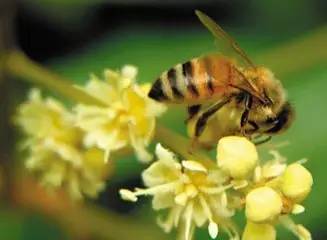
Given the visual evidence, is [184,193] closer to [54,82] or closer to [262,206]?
[262,206]

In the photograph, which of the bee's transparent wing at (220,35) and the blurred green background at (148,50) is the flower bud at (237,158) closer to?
the bee's transparent wing at (220,35)

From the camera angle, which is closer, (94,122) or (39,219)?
(94,122)

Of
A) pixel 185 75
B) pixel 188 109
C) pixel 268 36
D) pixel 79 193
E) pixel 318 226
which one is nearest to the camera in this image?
pixel 185 75

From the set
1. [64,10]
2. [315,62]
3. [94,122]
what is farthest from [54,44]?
[94,122]

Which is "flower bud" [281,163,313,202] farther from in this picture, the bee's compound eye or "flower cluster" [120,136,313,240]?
the bee's compound eye

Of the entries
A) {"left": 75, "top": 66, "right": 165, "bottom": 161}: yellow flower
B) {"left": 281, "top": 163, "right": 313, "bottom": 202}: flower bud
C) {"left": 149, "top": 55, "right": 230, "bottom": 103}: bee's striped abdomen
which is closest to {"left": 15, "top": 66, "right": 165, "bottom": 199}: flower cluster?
{"left": 75, "top": 66, "right": 165, "bottom": 161}: yellow flower

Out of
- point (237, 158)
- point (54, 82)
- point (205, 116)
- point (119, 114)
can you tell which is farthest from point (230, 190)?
point (54, 82)

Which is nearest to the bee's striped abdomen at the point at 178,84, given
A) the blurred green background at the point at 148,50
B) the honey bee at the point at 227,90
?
the honey bee at the point at 227,90

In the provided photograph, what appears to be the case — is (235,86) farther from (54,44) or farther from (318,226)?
(54,44)
